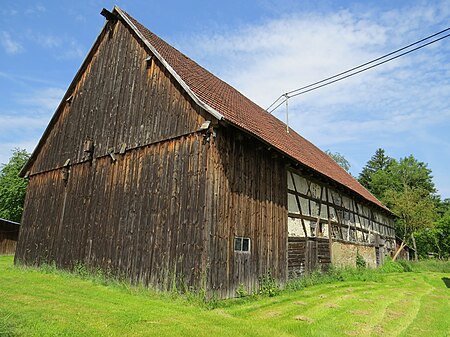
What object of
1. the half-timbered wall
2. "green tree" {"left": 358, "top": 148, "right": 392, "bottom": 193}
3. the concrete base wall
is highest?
"green tree" {"left": 358, "top": 148, "right": 392, "bottom": 193}

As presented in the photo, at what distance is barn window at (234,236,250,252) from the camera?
947cm

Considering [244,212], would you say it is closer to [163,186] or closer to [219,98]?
[163,186]

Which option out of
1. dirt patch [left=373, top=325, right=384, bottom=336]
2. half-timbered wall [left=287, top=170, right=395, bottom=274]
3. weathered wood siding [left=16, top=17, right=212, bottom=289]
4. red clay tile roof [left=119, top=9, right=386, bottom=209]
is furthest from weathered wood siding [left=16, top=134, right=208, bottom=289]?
half-timbered wall [left=287, top=170, right=395, bottom=274]

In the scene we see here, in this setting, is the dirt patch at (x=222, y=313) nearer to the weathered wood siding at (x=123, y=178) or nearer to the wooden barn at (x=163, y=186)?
the wooden barn at (x=163, y=186)

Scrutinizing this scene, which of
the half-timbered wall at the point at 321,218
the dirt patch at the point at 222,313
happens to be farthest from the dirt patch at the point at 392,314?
the half-timbered wall at the point at 321,218

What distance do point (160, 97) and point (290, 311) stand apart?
7012 millimetres

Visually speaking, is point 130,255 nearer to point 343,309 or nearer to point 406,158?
point 343,309

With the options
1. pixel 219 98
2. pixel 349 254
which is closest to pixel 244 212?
pixel 219 98

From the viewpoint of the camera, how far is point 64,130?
1499 centimetres

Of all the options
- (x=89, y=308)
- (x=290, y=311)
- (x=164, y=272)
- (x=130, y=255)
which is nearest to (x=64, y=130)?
(x=130, y=255)

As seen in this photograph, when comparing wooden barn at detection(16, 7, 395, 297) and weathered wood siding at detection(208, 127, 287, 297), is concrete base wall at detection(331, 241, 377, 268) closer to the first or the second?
wooden barn at detection(16, 7, 395, 297)

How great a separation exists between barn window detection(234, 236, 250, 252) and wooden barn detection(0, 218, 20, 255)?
1019 inches

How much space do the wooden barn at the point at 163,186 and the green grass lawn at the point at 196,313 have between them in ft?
2.95

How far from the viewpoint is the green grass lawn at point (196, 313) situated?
598 cm
